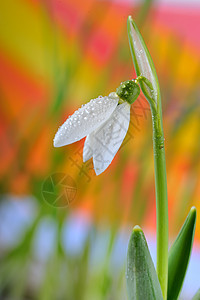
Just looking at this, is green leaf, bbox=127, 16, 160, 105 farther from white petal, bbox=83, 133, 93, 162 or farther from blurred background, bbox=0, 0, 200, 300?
blurred background, bbox=0, 0, 200, 300

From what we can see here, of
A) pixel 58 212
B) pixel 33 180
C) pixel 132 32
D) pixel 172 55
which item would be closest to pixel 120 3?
pixel 172 55

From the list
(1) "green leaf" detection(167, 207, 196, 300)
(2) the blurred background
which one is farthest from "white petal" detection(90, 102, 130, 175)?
(2) the blurred background

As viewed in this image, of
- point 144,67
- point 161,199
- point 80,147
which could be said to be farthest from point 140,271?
point 80,147

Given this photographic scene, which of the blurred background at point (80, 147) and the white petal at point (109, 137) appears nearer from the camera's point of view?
the white petal at point (109, 137)

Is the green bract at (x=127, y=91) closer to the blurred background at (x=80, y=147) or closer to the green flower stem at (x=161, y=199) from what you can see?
the green flower stem at (x=161, y=199)

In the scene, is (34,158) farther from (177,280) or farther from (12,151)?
(177,280)

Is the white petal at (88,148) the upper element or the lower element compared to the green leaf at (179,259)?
upper

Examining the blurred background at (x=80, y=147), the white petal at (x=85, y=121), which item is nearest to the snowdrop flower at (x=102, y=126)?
the white petal at (x=85, y=121)
